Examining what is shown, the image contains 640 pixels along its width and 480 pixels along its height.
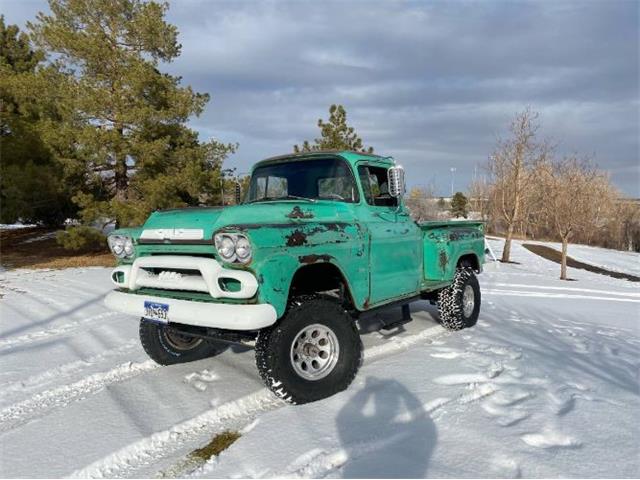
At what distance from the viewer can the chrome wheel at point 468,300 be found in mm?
6285

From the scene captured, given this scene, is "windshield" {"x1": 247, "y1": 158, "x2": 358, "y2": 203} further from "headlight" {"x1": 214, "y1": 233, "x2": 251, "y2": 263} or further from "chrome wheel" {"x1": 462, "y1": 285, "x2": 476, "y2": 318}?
"chrome wheel" {"x1": 462, "y1": 285, "x2": 476, "y2": 318}

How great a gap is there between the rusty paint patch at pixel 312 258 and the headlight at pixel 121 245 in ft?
5.86

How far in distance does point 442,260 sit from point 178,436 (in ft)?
12.2

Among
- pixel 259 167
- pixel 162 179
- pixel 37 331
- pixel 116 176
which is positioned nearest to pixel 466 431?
pixel 259 167

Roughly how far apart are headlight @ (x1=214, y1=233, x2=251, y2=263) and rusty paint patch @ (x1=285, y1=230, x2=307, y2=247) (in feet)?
1.19

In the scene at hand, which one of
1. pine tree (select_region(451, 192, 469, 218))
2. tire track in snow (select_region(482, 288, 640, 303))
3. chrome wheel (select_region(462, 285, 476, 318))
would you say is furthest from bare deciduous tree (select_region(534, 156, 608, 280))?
pine tree (select_region(451, 192, 469, 218))

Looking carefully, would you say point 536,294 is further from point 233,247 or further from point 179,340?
point 233,247

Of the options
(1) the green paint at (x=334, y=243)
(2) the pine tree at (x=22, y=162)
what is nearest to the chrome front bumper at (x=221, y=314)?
(1) the green paint at (x=334, y=243)

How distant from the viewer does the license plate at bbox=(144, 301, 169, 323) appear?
3.75 meters

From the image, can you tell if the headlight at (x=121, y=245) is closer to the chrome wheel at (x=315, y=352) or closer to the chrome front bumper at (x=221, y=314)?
the chrome front bumper at (x=221, y=314)

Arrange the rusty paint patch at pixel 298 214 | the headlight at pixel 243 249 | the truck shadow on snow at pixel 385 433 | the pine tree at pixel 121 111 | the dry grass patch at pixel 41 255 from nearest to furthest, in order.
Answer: the truck shadow on snow at pixel 385 433 < the headlight at pixel 243 249 < the rusty paint patch at pixel 298 214 < the pine tree at pixel 121 111 < the dry grass patch at pixel 41 255

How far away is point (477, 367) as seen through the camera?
4.51 metres

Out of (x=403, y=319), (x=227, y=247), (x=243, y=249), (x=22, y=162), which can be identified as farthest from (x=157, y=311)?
(x=22, y=162)

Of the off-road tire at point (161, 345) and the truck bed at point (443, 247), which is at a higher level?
the truck bed at point (443, 247)
